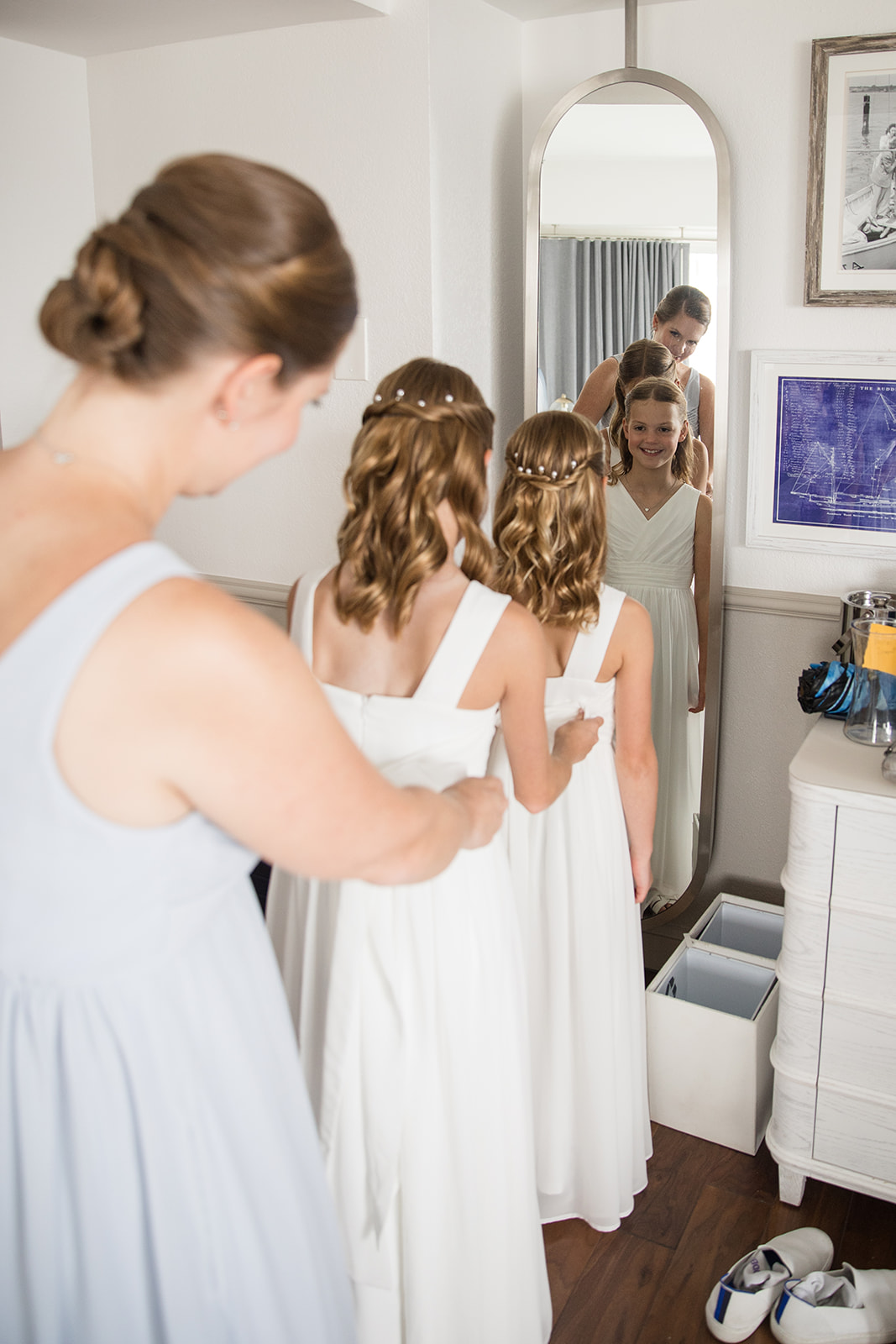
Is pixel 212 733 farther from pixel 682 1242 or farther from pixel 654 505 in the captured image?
pixel 654 505

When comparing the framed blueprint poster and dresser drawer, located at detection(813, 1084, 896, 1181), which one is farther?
the framed blueprint poster

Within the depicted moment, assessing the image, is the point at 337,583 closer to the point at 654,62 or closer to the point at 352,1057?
the point at 352,1057

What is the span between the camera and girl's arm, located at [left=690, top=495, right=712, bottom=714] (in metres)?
2.41

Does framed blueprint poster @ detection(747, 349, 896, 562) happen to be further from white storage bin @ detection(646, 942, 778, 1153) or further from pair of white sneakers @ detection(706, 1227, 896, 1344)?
pair of white sneakers @ detection(706, 1227, 896, 1344)

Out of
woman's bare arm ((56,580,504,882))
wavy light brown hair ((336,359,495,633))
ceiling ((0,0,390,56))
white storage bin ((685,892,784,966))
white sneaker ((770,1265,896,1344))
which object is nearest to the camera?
woman's bare arm ((56,580,504,882))

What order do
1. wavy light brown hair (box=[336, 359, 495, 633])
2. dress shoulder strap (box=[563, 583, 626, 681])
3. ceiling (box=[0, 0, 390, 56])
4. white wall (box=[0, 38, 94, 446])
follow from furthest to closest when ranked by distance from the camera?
white wall (box=[0, 38, 94, 446]) → ceiling (box=[0, 0, 390, 56]) → dress shoulder strap (box=[563, 583, 626, 681]) → wavy light brown hair (box=[336, 359, 495, 633])

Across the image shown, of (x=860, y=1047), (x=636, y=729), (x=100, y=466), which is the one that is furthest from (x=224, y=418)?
(x=860, y=1047)

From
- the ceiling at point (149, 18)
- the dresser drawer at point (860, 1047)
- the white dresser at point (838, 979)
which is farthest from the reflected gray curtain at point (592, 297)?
the dresser drawer at point (860, 1047)

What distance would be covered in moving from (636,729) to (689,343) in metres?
0.93

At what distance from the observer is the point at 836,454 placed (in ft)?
7.56

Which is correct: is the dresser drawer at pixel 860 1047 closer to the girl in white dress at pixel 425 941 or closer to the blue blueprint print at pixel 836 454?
the girl in white dress at pixel 425 941

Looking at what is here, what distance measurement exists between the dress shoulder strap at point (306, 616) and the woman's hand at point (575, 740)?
16.8 inches

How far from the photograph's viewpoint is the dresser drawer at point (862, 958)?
183cm

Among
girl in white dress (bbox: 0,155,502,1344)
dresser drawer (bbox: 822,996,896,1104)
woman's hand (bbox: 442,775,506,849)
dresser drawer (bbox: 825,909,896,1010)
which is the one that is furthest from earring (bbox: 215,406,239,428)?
dresser drawer (bbox: 822,996,896,1104)
